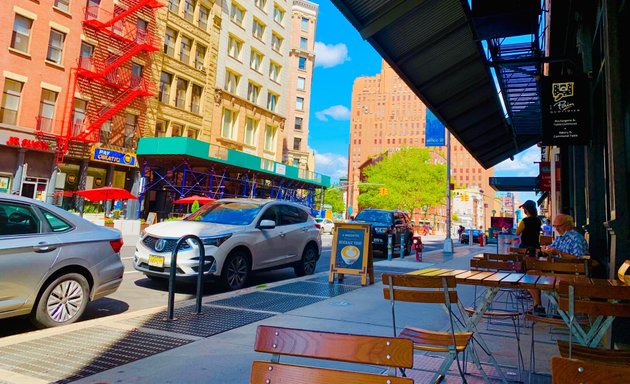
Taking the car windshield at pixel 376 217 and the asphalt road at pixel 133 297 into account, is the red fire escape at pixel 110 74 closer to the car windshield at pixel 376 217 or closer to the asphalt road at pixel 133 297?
the car windshield at pixel 376 217

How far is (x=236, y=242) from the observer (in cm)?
829

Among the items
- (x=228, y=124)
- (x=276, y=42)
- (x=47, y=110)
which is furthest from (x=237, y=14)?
(x=47, y=110)

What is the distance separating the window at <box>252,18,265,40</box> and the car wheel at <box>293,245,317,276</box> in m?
35.7

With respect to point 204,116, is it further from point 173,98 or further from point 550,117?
point 550,117

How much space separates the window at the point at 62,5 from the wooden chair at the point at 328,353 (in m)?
28.9

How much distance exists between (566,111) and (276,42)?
42.2 metres

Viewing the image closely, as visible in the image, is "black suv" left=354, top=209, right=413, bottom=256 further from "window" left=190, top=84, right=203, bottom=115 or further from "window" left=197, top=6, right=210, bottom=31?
"window" left=197, top=6, right=210, bottom=31

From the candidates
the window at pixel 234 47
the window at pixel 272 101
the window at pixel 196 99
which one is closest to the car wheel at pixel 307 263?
the window at pixel 196 99

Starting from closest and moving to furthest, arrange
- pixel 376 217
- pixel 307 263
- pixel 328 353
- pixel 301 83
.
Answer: pixel 328 353 < pixel 307 263 < pixel 376 217 < pixel 301 83

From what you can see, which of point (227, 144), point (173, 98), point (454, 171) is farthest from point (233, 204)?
point (454, 171)

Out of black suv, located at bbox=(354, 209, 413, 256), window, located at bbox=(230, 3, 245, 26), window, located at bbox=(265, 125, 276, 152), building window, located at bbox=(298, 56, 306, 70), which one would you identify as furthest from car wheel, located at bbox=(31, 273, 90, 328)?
building window, located at bbox=(298, 56, 306, 70)

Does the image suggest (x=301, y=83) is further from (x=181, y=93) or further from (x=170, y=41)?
(x=170, y=41)

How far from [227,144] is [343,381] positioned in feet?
123

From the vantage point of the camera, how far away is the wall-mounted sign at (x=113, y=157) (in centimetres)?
2634
